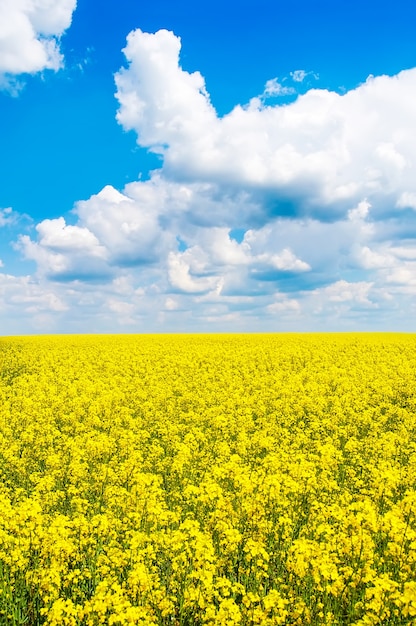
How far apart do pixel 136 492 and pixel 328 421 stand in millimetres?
7782

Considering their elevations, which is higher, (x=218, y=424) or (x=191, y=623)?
(x=218, y=424)

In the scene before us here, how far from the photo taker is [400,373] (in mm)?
23578

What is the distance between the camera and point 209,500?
356 inches

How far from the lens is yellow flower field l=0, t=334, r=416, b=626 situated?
638 cm

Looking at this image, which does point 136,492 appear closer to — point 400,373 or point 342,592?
point 342,592

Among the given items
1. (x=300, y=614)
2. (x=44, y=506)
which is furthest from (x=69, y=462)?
(x=300, y=614)

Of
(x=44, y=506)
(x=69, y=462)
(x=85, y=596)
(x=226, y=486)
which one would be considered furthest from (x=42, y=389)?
(x=85, y=596)

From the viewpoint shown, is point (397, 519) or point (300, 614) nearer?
point (300, 614)

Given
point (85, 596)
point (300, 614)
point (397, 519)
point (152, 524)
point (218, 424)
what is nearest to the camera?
point (300, 614)

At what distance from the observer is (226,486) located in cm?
1028

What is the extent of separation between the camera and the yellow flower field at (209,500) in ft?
20.9

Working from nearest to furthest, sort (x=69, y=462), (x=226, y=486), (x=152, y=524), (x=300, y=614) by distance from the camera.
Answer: (x=300, y=614)
(x=152, y=524)
(x=226, y=486)
(x=69, y=462)

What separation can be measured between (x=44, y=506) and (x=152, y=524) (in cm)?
253

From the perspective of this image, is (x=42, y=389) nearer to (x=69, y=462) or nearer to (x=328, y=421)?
(x=69, y=462)
